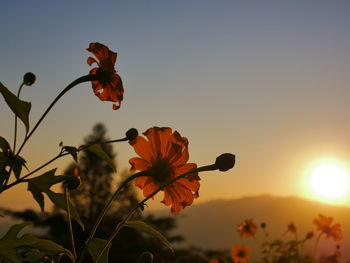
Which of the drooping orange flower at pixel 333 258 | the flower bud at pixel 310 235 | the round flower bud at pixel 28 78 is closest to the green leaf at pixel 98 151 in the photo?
the round flower bud at pixel 28 78

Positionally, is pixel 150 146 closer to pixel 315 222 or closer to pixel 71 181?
pixel 71 181

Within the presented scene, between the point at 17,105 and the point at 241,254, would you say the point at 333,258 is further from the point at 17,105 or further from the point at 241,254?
the point at 17,105

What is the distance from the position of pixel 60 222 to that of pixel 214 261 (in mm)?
9823

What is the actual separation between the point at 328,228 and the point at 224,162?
194 inches

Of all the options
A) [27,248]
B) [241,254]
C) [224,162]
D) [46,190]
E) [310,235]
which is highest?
[310,235]

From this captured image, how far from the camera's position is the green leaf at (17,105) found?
1.08 meters

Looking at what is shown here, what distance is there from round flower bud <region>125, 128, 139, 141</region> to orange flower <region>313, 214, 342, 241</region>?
471 cm

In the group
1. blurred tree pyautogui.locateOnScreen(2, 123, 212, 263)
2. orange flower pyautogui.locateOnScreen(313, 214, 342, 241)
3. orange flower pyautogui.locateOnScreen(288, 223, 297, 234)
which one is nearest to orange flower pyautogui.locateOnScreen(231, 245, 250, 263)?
orange flower pyautogui.locateOnScreen(288, 223, 297, 234)

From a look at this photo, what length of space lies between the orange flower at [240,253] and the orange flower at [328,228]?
0.90 m

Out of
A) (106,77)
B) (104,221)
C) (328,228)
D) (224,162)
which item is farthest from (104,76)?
(104,221)

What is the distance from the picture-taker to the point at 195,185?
1224 millimetres

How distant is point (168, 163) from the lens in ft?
4.08

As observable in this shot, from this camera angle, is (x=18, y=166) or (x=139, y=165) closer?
(x=18, y=166)

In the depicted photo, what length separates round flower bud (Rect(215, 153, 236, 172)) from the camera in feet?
3.30
